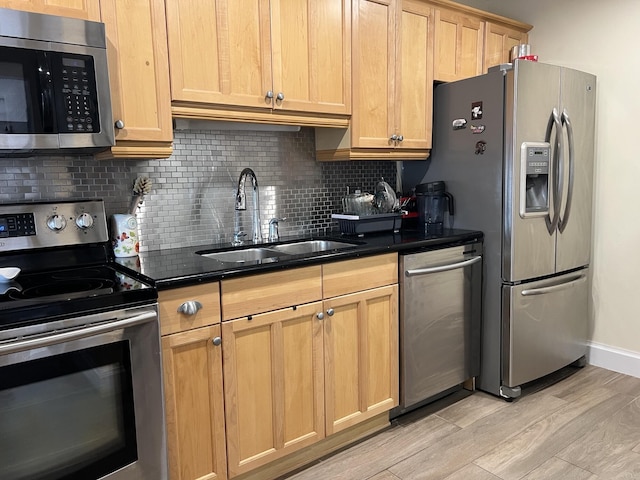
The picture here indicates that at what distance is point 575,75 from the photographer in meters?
2.82

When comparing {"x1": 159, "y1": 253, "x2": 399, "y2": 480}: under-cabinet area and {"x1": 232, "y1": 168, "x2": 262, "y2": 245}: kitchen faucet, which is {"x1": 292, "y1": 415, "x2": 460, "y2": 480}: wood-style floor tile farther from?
{"x1": 232, "y1": 168, "x2": 262, "y2": 245}: kitchen faucet

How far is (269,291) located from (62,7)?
122 centimetres

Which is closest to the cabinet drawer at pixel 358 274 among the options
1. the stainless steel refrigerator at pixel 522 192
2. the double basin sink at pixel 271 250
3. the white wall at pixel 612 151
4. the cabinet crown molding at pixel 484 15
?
the double basin sink at pixel 271 250

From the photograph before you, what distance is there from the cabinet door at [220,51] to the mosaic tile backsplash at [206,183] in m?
0.37

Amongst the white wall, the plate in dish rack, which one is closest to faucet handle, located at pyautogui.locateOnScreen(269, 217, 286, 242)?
the plate in dish rack

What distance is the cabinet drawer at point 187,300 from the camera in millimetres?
1700

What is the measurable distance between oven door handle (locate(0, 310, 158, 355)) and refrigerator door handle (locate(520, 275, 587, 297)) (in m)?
2.00

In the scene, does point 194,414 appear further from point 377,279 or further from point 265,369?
point 377,279

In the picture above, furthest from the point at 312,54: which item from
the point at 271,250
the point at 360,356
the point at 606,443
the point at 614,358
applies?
the point at 614,358

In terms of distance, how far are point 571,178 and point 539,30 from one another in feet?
3.70

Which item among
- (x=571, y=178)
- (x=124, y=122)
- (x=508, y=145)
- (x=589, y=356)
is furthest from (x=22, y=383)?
(x=589, y=356)

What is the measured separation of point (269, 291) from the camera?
1.95 m

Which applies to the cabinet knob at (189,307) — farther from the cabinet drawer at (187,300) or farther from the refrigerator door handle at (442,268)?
the refrigerator door handle at (442,268)

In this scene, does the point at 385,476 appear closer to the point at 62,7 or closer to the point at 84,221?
the point at 84,221
